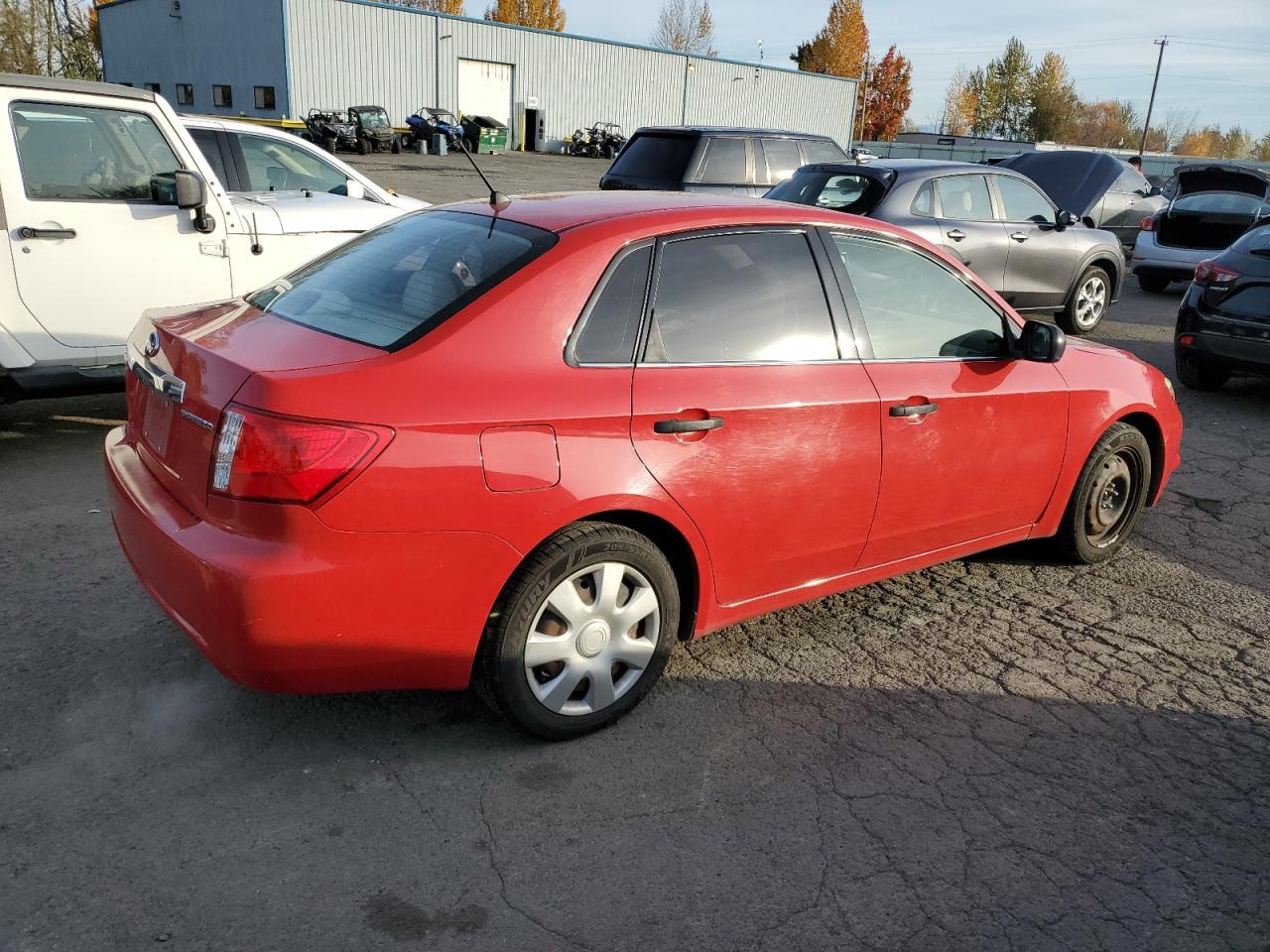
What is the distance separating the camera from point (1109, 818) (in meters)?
3.05

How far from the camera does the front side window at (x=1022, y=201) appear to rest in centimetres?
1006

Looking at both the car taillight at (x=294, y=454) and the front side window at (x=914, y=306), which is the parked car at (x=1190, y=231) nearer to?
the front side window at (x=914, y=306)

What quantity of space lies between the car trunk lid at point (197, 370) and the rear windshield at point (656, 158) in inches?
337

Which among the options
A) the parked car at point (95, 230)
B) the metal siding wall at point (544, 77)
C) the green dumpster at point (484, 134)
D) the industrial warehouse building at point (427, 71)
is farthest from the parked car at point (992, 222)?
the industrial warehouse building at point (427, 71)

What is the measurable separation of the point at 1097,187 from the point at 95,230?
1424 centimetres

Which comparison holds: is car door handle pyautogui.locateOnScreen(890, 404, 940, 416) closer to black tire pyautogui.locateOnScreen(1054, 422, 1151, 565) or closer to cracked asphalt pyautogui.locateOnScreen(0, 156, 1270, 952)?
cracked asphalt pyautogui.locateOnScreen(0, 156, 1270, 952)

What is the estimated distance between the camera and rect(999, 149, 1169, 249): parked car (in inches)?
615

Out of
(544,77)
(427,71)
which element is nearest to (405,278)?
(427,71)

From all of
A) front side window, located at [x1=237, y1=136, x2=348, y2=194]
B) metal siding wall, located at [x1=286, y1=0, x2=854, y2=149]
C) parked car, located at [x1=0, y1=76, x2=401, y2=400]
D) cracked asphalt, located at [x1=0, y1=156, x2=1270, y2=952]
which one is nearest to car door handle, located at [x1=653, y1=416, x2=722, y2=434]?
cracked asphalt, located at [x1=0, y1=156, x2=1270, y2=952]

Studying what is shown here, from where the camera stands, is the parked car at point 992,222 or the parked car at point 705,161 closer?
the parked car at point 992,222

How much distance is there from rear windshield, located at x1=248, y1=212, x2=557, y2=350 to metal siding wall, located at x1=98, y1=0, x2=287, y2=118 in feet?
129

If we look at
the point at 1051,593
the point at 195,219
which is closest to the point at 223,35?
the point at 195,219

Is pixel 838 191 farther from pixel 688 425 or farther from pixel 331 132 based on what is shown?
pixel 331 132

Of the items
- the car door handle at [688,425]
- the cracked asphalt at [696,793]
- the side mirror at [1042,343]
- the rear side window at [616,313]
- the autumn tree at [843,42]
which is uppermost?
the autumn tree at [843,42]
